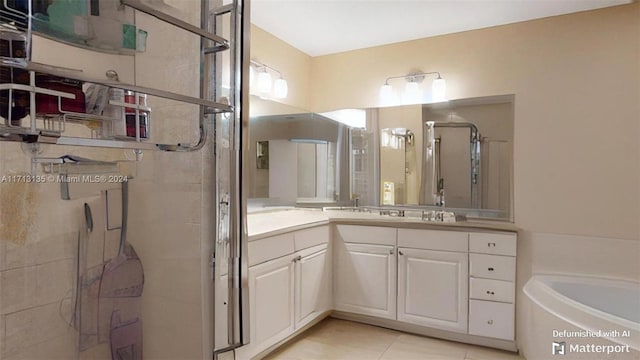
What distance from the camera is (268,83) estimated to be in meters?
2.87

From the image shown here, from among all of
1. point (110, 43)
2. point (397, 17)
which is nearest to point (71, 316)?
point (110, 43)

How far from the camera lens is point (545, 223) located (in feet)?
8.39

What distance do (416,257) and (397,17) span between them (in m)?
1.68

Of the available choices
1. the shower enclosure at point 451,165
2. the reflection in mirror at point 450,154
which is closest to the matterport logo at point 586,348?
the reflection in mirror at point 450,154

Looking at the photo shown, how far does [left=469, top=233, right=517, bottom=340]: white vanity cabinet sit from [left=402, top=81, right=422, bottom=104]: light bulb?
1137 mm

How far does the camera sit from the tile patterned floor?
2.39 metres

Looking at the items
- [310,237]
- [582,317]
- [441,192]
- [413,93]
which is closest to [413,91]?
[413,93]

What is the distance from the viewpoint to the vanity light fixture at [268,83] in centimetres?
280

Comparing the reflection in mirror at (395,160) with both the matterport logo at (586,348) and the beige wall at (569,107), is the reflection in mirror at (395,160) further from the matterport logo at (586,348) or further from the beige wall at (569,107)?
the matterport logo at (586,348)

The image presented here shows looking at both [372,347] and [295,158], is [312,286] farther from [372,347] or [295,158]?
[295,158]

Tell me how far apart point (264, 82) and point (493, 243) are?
1.97 meters

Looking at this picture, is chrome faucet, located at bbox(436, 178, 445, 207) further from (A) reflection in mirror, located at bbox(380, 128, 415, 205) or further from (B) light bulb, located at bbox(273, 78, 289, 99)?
(B) light bulb, located at bbox(273, 78, 289, 99)

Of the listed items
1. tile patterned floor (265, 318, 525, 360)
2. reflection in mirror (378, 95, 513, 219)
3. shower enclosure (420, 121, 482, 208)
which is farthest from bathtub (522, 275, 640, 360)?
shower enclosure (420, 121, 482, 208)

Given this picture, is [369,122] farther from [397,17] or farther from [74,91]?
[74,91]
